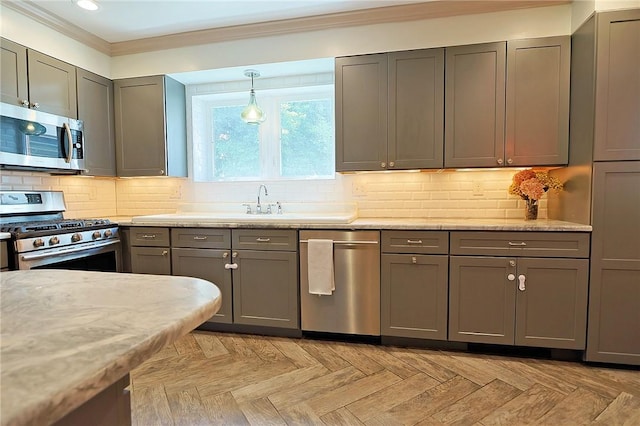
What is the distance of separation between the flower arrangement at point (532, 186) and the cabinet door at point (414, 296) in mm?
798

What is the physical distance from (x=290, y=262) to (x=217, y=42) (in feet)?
6.50

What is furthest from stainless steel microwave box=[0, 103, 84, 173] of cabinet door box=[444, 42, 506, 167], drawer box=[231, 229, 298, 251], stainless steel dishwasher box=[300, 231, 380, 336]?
cabinet door box=[444, 42, 506, 167]

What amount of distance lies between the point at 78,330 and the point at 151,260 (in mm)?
2623

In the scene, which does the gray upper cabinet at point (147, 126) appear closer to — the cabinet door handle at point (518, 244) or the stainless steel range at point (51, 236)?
the stainless steel range at point (51, 236)

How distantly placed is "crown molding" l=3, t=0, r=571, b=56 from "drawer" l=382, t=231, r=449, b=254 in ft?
5.32

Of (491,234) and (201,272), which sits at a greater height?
(491,234)

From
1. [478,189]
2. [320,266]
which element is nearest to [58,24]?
[320,266]

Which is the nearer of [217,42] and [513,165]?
[513,165]

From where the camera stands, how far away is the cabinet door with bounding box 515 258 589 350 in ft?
7.73

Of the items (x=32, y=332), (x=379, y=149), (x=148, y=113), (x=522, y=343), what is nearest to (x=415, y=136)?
(x=379, y=149)

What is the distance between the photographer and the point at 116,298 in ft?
2.73

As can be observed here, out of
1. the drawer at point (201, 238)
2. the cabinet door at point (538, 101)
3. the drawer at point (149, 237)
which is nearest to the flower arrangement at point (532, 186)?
the cabinet door at point (538, 101)

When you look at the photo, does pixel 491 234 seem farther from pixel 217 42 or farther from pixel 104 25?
pixel 104 25

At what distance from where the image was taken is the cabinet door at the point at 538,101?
255 cm
